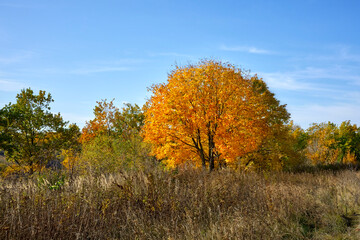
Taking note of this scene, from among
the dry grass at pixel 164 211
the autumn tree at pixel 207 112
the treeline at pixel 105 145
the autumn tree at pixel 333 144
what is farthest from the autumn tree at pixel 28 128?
the autumn tree at pixel 333 144

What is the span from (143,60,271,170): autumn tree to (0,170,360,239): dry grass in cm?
648

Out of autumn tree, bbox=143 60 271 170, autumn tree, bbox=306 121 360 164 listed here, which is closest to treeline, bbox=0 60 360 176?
autumn tree, bbox=143 60 271 170

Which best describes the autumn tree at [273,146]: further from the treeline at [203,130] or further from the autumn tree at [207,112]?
the autumn tree at [207,112]

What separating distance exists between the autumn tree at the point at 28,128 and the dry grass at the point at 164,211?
19.5 m

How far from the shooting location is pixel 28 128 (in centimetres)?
2662

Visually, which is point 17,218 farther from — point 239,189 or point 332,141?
point 332,141

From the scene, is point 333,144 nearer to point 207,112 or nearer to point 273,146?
point 273,146

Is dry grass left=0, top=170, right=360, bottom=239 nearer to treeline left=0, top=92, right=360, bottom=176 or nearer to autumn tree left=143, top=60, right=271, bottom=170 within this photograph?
treeline left=0, top=92, right=360, bottom=176

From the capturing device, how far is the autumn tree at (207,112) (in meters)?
16.3

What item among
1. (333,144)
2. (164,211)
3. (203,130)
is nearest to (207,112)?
(203,130)

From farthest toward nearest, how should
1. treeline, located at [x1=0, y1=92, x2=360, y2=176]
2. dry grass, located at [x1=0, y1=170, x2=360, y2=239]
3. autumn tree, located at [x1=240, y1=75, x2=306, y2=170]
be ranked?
autumn tree, located at [x1=240, y1=75, x2=306, y2=170] < treeline, located at [x1=0, y1=92, x2=360, y2=176] < dry grass, located at [x1=0, y1=170, x2=360, y2=239]

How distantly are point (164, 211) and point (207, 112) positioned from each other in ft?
31.4

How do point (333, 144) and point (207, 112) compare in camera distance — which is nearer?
point (207, 112)

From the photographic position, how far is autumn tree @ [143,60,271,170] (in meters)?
16.3
